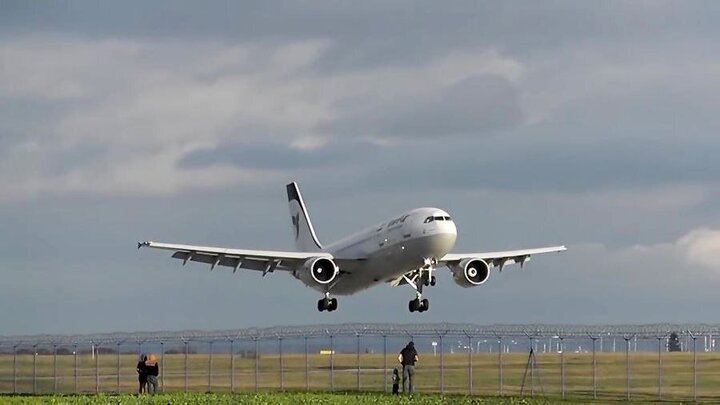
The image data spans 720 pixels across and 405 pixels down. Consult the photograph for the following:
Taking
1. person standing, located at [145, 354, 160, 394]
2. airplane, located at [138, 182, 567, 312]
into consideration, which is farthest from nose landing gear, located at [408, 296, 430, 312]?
person standing, located at [145, 354, 160, 394]

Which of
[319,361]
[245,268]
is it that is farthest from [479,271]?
[319,361]

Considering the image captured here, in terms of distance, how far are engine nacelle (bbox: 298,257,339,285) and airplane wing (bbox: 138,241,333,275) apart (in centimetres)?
86

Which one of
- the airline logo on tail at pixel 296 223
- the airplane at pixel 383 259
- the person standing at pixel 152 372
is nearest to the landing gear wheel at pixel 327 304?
the airplane at pixel 383 259

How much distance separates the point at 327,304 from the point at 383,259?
23.5 feet

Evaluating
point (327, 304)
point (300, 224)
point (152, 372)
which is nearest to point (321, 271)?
point (327, 304)

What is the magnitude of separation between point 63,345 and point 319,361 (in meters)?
58.9

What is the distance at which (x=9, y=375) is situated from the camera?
85375 millimetres

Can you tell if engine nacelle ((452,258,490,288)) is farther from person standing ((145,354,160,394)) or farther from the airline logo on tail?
the airline logo on tail

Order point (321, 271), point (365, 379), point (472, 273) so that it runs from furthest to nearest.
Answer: point (365, 379)
point (472, 273)
point (321, 271)

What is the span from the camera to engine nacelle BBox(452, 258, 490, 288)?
262 feet

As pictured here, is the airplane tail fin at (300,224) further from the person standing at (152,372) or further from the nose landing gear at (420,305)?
the person standing at (152,372)

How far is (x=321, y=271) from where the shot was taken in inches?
3081

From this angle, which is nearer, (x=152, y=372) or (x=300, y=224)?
(x=152, y=372)

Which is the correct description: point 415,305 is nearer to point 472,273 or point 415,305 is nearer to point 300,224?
point 472,273
